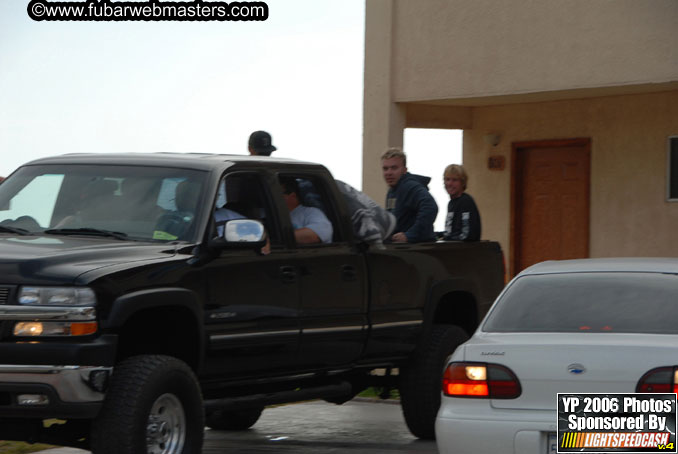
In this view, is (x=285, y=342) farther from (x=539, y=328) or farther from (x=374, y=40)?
(x=374, y=40)

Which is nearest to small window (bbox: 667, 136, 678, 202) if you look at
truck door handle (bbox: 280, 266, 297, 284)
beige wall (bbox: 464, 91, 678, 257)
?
beige wall (bbox: 464, 91, 678, 257)

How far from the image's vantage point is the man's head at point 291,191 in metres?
8.82

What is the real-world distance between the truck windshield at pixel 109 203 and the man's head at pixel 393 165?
3514 mm

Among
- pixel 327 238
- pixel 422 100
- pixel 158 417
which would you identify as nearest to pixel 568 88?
pixel 422 100

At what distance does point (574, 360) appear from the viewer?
6.34 metres

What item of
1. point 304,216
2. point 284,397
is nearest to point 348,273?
point 304,216

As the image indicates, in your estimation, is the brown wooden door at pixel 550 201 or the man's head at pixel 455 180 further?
the brown wooden door at pixel 550 201

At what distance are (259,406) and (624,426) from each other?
2.78 meters

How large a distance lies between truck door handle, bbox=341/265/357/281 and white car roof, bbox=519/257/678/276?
149cm

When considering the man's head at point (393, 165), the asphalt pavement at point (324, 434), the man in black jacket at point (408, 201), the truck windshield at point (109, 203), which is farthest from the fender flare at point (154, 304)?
the man's head at point (393, 165)

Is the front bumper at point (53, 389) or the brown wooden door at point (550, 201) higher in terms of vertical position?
Result: the brown wooden door at point (550, 201)

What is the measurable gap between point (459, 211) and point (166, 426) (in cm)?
545

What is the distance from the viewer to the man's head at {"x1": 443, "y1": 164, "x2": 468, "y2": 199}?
12.3 metres

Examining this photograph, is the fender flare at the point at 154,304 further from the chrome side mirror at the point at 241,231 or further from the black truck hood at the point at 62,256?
the chrome side mirror at the point at 241,231
